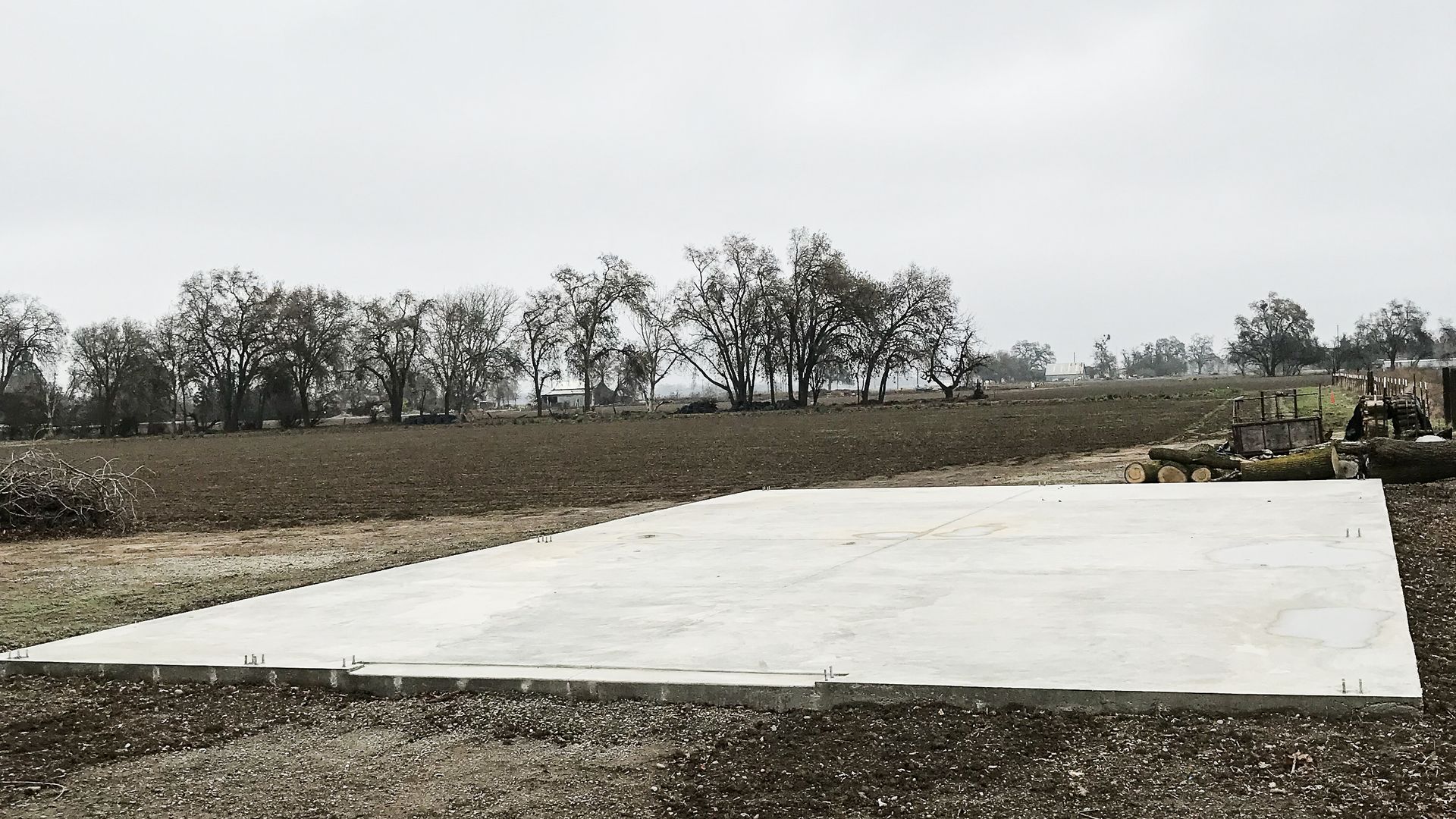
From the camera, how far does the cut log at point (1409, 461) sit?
13.2m

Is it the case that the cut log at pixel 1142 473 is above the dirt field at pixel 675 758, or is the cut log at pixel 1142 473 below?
above

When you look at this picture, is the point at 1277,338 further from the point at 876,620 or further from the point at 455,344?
the point at 876,620

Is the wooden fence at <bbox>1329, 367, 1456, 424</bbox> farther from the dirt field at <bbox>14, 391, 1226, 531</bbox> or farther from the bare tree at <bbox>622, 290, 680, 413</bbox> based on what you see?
the bare tree at <bbox>622, 290, 680, 413</bbox>

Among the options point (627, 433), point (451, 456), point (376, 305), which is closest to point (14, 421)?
point (376, 305)

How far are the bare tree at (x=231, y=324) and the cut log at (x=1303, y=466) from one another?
8136 cm

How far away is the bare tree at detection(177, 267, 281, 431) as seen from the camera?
84125 mm

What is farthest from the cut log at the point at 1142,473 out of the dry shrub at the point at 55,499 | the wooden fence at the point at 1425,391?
the dry shrub at the point at 55,499

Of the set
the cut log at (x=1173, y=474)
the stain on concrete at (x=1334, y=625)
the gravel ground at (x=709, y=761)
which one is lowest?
the gravel ground at (x=709, y=761)

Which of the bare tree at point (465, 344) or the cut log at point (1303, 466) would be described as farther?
the bare tree at point (465, 344)

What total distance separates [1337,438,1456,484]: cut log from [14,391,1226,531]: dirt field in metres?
8.15

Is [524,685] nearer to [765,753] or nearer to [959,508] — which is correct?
[765,753]

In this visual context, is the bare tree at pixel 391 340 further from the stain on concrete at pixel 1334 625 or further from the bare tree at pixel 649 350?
the stain on concrete at pixel 1334 625

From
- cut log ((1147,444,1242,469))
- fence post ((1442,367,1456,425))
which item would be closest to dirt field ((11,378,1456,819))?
cut log ((1147,444,1242,469))

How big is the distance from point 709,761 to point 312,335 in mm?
86407
